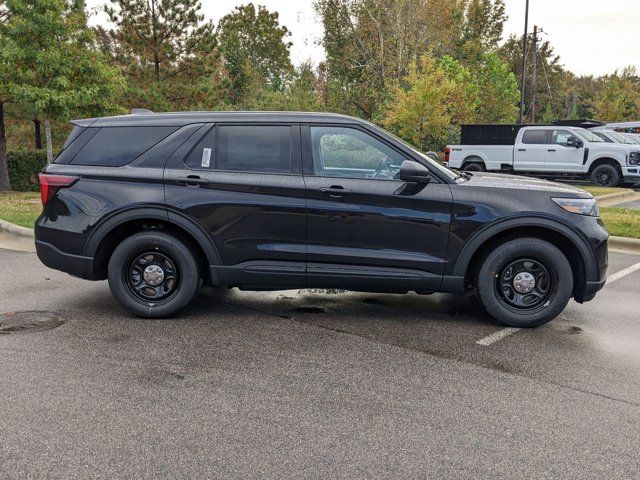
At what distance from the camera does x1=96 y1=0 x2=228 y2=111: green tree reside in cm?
2294

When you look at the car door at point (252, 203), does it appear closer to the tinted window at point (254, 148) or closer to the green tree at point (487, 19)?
the tinted window at point (254, 148)

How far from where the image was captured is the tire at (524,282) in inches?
192

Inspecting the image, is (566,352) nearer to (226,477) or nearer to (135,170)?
(226,477)

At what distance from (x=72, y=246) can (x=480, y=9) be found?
53675mm

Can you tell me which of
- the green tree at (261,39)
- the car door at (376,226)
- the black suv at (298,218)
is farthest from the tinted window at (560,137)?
the green tree at (261,39)

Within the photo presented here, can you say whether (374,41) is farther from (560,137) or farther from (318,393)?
(318,393)

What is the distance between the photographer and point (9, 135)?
93.1 feet

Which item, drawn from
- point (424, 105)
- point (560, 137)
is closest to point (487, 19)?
point (424, 105)

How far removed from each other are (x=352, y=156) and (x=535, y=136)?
15079mm

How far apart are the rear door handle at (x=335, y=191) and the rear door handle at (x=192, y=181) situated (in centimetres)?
103

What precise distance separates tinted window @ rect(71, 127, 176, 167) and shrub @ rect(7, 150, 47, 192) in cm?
1466

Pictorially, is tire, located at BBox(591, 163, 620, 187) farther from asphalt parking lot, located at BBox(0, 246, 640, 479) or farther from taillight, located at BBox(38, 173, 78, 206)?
taillight, located at BBox(38, 173, 78, 206)

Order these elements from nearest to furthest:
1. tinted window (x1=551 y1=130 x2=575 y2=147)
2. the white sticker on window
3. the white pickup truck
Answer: the white sticker on window, the white pickup truck, tinted window (x1=551 y1=130 x2=575 y2=147)

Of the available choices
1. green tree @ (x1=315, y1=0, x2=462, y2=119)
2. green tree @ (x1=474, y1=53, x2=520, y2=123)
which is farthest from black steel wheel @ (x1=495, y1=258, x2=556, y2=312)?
green tree @ (x1=474, y1=53, x2=520, y2=123)
